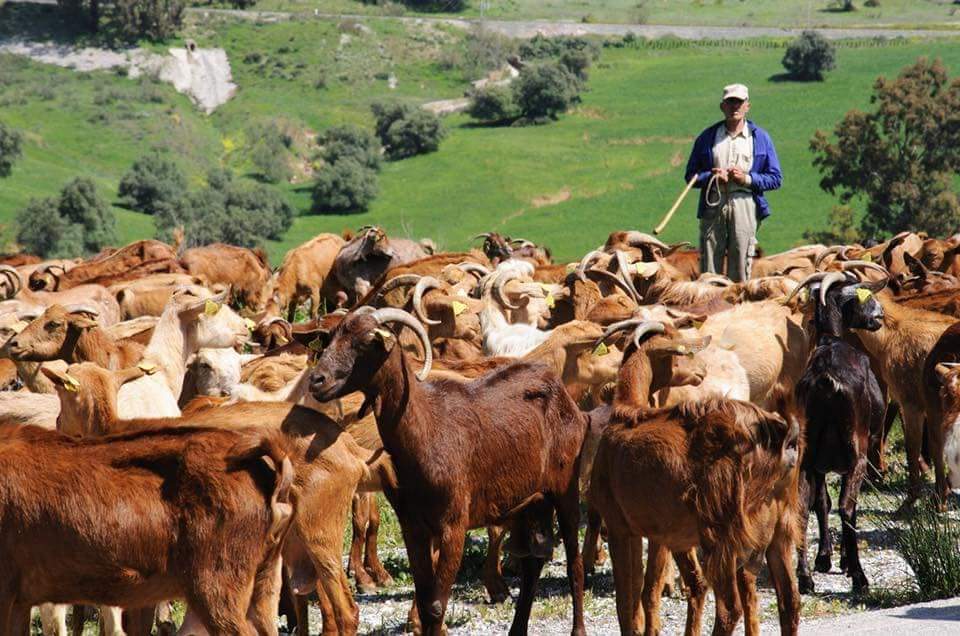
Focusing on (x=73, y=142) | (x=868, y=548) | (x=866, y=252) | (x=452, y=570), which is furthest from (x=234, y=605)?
(x=73, y=142)

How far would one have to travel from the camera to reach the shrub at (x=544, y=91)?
73.1 metres

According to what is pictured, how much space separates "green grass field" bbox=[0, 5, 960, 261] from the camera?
56.5m

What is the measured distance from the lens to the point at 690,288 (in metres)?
15.2

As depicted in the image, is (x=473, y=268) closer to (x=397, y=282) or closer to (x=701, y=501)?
(x=397, y=282)

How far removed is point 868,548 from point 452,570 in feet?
13.6

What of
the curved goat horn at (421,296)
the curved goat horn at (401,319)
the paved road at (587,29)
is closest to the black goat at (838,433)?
the curved goat horn at (401,319)

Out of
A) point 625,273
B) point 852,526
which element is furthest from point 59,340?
point 625,273

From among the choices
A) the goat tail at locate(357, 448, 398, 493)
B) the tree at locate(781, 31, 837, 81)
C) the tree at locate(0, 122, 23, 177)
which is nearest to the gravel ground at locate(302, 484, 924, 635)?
the goat tail at locate(357, 448, 398, 493)

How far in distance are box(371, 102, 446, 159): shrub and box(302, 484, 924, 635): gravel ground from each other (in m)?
58.0

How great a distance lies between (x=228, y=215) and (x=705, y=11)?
210ft

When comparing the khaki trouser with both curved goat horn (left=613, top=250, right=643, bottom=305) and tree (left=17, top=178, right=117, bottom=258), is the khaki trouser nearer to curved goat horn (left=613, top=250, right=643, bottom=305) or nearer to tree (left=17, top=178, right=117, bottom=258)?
curved goat horn (left=613, top=250, right=643, bottom=305)

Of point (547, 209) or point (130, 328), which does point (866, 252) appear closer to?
point (130, 328)

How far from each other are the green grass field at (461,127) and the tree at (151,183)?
50.0 inches

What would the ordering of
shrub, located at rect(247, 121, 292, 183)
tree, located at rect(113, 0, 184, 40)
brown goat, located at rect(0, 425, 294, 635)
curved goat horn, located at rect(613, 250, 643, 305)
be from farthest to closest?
1. tree, located at rect(113, 0, 184, 40)
2. shrub, located at rect(247, 121, 292, 183)
3. curved goat horn, located at rect(613, 250, 643, 305)
4. brown goat, located at rect(0, 425, 294, 635)
